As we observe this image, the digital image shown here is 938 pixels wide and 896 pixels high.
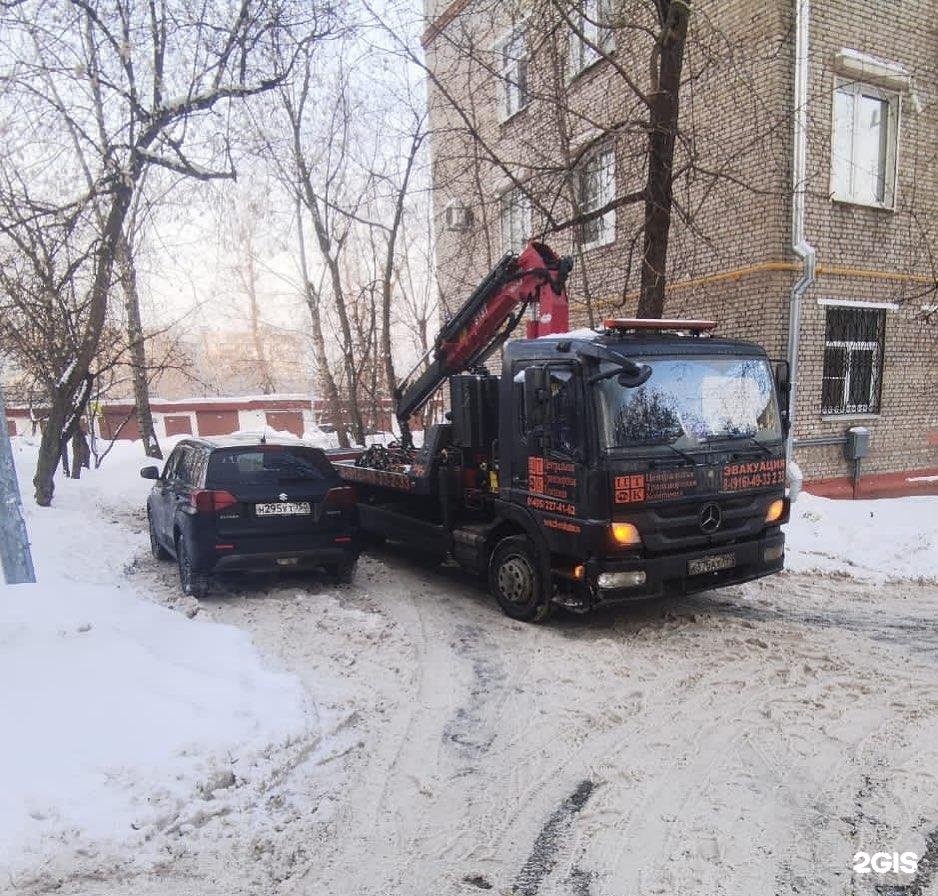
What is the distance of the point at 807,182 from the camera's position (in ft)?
35.3

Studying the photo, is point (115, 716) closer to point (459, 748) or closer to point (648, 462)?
point (459, 748)

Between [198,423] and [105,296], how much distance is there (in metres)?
26.4

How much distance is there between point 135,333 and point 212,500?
438 inches

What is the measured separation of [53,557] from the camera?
8.30 meters

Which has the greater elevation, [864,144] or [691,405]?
[864,144]

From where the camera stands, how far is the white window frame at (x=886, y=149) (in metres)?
11.5

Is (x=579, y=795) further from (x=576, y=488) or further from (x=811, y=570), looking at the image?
(x=811, y=570)

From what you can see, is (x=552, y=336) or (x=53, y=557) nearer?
(x=552, y=336)

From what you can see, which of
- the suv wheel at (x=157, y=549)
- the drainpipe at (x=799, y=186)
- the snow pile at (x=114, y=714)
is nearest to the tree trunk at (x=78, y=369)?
the suv wheel at (x=157, y=549)

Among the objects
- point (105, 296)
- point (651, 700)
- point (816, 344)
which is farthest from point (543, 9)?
point (651, 700)

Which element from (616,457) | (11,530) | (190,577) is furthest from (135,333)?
(616,457)

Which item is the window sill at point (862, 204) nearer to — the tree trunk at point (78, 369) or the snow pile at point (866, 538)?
the snow pile at point (866, 538)

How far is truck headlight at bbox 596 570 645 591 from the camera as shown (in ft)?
18.8

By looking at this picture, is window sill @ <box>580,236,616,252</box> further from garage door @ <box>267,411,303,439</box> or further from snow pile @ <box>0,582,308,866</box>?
garage door @ <box>267,411,303,439</box>
